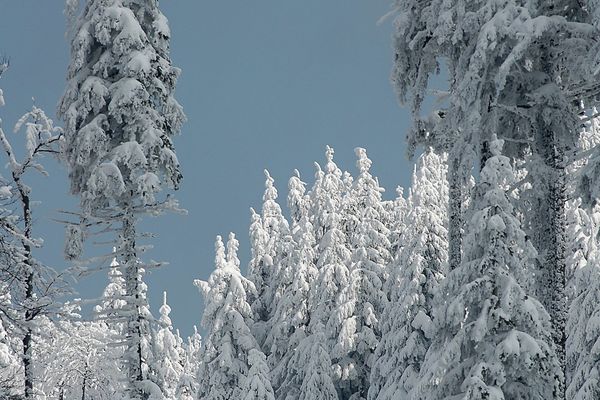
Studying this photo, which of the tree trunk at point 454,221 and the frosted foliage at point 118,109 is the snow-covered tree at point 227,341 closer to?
the tree trunk at point 454,221

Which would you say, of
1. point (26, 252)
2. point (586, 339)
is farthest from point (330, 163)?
point (26, 252)

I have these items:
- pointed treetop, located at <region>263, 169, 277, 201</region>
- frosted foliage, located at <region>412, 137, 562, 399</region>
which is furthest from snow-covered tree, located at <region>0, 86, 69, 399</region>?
pointed treetop, located at <region>263, 169, 277, 201</region>

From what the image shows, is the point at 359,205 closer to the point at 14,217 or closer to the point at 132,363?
the point at 132,363

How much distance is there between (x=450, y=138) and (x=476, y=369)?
6.81 m

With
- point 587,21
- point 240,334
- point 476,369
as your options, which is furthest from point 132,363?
point 240,334

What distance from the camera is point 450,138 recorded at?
1977 centimetres

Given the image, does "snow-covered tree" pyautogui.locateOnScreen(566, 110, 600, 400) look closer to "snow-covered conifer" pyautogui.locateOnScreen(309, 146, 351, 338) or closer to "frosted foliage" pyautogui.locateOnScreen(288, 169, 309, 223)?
"snow-covered conifer" pyautogui.locateOnScreen(309, 146, 351, 338)

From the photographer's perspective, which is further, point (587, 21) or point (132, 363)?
point (132, 363)

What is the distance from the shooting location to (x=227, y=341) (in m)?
36.2

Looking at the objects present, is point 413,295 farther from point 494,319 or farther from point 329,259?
point 494,319

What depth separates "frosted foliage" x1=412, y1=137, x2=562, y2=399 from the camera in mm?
14633

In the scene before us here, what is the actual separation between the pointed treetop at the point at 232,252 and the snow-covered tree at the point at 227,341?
615mm

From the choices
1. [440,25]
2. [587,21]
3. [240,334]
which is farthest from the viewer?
[240,334]

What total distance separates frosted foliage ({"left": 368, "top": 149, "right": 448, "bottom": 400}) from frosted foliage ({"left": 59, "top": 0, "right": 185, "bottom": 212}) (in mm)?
14926
